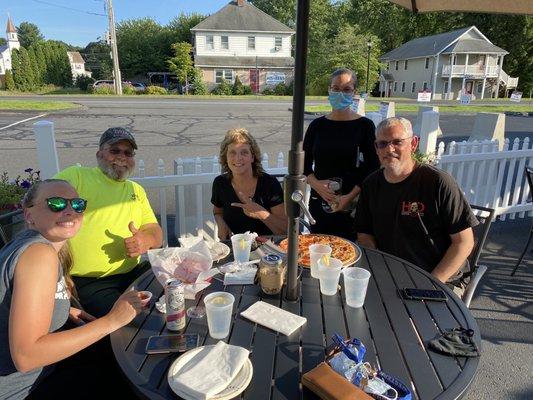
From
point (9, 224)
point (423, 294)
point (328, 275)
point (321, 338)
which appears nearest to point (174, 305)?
point (321, 338)

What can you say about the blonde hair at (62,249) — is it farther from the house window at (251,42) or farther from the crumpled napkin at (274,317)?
the house window at (251,42)

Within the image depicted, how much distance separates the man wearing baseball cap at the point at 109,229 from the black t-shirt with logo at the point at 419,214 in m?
1.55

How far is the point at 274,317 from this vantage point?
1.65 meters

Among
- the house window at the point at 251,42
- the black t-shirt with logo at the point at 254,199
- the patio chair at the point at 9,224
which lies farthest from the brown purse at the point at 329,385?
the house window at the point at 251,42

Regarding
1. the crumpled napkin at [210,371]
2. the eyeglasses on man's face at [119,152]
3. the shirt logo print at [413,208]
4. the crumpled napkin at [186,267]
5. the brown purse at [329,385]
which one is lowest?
the crumpled napkin at [210,371]

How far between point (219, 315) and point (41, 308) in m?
0.63

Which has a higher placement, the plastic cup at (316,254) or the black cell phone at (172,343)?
the plastic cup at (316,254)

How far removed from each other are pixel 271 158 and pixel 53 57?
139 feet

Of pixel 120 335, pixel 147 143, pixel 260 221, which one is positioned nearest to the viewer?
pixel 120 335

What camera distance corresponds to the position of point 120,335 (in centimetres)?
154

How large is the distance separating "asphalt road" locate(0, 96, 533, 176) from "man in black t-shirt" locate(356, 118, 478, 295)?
608 centimetres

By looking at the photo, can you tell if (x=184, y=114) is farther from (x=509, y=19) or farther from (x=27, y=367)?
(x=509, y=19)

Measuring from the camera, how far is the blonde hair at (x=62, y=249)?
1528 millimetres

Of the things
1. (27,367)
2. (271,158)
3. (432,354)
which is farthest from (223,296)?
(271,158)
